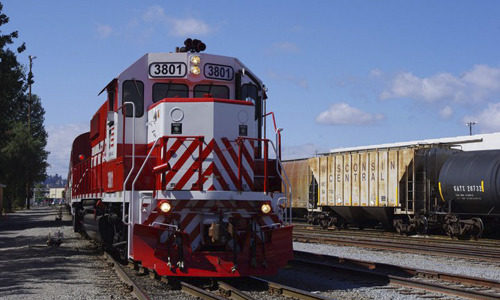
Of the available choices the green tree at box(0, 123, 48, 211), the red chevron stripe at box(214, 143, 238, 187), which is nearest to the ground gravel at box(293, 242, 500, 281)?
the red chevron stripe at box(214, 143, 238, 187)

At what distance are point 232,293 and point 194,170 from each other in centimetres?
198

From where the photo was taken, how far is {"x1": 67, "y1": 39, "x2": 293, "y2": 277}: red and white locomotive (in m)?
8.27

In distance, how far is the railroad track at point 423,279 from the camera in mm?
8422

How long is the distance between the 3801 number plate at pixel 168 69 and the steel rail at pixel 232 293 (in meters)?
3.52

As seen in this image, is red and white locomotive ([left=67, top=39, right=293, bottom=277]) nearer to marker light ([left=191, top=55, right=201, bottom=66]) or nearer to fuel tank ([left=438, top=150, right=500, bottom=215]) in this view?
marker light ([left=191, top=55, right=201, bottom=66])

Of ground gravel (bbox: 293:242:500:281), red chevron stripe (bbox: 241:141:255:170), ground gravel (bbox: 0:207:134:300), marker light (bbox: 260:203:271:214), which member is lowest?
ground gravel (bbox: 293:242:500:281)

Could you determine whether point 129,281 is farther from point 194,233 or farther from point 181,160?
point 181,160

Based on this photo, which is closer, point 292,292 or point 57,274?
point 292,292

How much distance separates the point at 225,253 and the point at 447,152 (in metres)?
16.0

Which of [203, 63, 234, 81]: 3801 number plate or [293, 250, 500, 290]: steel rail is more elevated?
[203, 63, 234, 81]: 3801 number plate

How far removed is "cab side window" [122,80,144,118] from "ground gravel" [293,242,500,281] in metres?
6.39

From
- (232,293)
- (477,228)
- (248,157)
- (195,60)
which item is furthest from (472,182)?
(232,293)

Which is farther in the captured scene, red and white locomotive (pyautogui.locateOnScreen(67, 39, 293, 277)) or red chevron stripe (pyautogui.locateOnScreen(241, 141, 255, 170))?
red chevron stripe (pyautogui.locateOnScreen(241, 141, 255, 170))

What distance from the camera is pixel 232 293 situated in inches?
312
